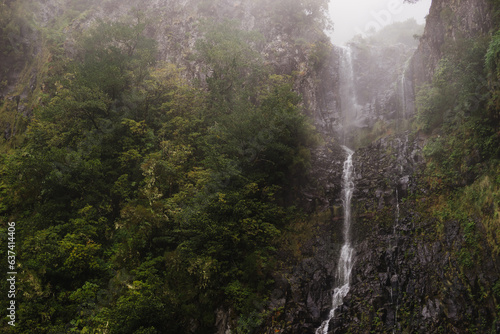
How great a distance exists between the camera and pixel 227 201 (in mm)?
13750

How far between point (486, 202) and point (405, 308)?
16.0ft

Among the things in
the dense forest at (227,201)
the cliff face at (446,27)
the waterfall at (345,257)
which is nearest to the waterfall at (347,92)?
the dense forest at (227,201)

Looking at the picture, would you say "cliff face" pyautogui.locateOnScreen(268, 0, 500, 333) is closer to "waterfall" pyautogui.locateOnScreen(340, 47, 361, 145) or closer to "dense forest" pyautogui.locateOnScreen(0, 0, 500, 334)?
"dense forest" pyautogui.locateOnScreen(0, 0, 500, 334)

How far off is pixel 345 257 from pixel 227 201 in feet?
19.9

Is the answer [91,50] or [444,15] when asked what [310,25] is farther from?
[91,50]

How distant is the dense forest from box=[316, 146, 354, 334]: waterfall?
1.58ft

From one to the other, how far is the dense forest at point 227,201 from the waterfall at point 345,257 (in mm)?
481

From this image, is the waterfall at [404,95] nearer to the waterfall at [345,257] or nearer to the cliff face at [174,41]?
the cliff face at [174,41]

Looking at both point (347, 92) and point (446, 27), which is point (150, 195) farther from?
point (347, 92)

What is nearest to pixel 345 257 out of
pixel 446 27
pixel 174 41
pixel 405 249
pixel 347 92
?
pixel 405 249

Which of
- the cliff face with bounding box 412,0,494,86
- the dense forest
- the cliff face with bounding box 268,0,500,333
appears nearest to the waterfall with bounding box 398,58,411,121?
the dense forest

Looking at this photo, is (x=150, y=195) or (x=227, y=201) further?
(x=150, y=195)

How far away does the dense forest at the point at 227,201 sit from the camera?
10.8m

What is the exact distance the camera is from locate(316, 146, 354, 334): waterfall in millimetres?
12173
